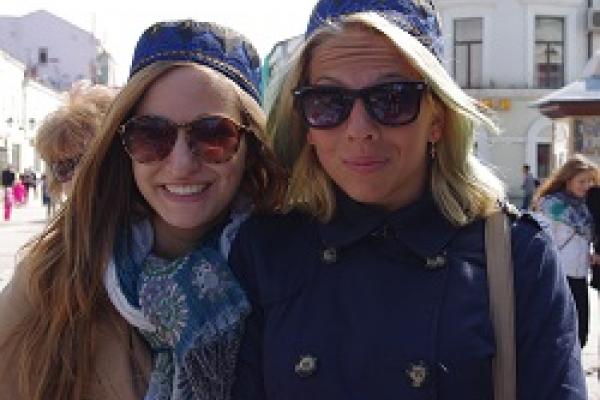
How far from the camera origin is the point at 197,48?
2393 millimetres

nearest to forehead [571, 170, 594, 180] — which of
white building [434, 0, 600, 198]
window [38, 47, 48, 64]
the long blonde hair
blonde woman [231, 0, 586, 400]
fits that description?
the long blonde hair

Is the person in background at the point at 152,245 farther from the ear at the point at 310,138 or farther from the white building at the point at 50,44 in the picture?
the white building at the point at 50,44

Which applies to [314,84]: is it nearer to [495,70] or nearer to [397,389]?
[397,389]

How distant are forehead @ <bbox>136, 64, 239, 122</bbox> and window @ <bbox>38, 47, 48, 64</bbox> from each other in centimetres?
6891

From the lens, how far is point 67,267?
2.38 m

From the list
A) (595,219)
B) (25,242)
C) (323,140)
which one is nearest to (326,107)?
(323,140)

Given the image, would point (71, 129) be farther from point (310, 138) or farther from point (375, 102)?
point (375, 102)

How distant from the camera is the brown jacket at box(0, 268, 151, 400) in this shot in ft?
7.52

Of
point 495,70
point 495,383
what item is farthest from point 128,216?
point 495,70

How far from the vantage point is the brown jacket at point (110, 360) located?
2293 mm

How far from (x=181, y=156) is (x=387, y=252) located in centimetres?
61

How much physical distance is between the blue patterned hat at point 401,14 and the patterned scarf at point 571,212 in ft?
17.2

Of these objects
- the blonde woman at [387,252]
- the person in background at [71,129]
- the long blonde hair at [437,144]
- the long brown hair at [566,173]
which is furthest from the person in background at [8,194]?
the blonde woman at [387,252]

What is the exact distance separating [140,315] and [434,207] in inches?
29.8
